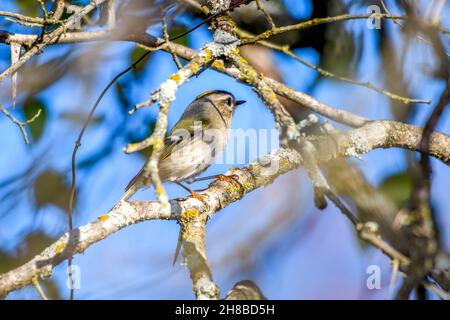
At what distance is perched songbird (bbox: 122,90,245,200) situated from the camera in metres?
3.46

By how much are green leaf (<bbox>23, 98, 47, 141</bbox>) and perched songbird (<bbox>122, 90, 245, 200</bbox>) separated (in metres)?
0.81

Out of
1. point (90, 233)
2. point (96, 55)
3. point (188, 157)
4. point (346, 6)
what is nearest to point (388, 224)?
point (90, 233)

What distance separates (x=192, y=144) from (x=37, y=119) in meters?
1.03

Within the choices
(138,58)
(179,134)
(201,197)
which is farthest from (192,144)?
(201,197)

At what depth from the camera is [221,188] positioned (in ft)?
9.08

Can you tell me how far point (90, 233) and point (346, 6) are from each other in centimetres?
236

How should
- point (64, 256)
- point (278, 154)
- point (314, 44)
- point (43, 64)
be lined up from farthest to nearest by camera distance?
point (314, 44) → point (43, 64) → point (278, 154) → point (64, 256)

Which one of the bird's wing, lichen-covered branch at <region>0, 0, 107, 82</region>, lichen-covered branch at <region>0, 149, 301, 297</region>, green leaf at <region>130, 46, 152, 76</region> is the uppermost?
green leaf at <region>130, 46, 152, 76</region>

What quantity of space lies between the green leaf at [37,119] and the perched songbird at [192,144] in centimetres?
81

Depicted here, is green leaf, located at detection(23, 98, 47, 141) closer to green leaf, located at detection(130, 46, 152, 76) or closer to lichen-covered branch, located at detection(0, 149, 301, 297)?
green leaf, located at detection(130, 46, 152, 76)

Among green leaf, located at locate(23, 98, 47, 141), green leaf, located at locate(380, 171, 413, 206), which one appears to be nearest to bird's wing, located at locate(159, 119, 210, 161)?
green leaf, located at locate(23, 98, 47, 141)

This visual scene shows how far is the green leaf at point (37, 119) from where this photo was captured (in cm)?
361

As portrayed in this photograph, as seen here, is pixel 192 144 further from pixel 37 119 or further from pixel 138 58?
pixel 37 119

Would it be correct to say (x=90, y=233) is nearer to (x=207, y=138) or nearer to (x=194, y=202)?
(x=194, y=202)
